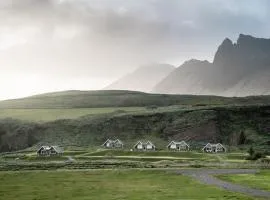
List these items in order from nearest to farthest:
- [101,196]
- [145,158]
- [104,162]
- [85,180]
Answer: [101,196]
[85,180]
[104,162]
[145,158]

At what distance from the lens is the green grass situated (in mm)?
75994

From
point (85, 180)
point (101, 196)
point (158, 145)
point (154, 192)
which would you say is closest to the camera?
point (101, 196)

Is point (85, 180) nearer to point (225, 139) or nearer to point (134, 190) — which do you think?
point (134, 190)

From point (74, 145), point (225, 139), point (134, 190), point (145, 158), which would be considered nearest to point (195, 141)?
point (225, 139)

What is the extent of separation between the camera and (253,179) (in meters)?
85.6

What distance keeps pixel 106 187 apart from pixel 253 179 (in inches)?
1063

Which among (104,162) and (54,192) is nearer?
(54,192)

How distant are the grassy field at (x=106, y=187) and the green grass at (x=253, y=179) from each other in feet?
23.9

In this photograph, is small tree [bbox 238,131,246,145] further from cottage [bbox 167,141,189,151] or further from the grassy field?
the grassy field

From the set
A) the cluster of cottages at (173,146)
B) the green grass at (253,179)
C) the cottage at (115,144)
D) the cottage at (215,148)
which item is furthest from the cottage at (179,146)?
the green grass at (253,179)

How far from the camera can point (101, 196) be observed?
6444 cm

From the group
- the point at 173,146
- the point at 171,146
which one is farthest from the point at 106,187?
the point at 171,146

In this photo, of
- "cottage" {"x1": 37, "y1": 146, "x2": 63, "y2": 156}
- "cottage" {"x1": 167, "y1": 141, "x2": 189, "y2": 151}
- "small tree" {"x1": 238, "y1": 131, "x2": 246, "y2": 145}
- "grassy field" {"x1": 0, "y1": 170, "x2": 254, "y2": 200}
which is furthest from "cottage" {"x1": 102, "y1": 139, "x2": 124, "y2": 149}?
"grassy field" {"x1": 0, "y1": 170, "x2": 254, "y2": 200}

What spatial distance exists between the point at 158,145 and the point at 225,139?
94.2ft
